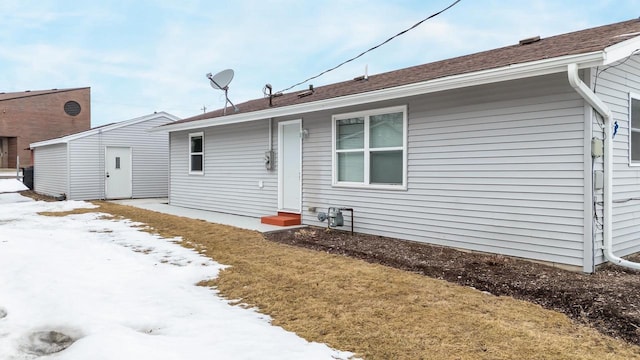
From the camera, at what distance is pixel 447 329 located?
126 inches

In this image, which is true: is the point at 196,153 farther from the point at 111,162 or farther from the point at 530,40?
the point at 530,40

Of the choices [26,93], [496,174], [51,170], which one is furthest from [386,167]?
[26,93]

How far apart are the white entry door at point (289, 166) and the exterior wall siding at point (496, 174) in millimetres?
1932

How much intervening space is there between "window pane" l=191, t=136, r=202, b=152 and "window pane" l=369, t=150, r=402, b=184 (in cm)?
612

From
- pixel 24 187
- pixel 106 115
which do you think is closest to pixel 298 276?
pixel 24 187

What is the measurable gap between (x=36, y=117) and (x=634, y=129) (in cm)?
4100

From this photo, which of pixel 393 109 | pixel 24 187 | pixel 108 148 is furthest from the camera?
pixel 24 187

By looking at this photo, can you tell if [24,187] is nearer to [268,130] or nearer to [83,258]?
[268,130]

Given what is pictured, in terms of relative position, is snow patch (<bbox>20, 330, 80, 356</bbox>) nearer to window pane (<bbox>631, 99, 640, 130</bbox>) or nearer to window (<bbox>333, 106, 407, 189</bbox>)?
window (<bbox>333, 106, 407, 189</bbox>)

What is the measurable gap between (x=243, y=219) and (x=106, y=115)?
42.1 meters

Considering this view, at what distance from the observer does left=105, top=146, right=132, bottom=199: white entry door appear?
15.2 m

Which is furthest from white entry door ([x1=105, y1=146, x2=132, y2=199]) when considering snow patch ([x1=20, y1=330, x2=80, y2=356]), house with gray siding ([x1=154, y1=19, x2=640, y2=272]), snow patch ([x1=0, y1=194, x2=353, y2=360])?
snow patch ([x1=20, y1=330, x2=80, y2=356])

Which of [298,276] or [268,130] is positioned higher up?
[268,130]

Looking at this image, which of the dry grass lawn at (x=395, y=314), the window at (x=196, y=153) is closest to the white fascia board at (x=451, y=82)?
the dry grass lawn at (x=395, y=314)
